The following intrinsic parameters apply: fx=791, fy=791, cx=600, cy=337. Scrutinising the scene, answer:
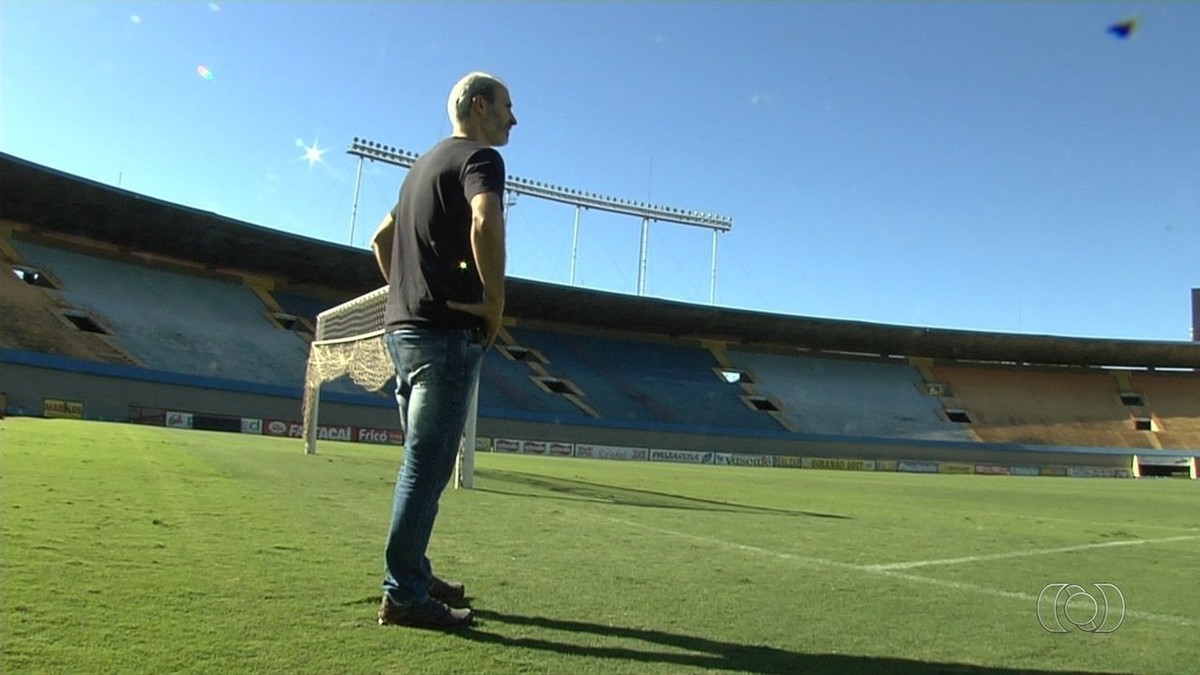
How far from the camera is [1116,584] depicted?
3977 mm

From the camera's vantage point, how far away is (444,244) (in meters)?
2.71

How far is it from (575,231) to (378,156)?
473 inches

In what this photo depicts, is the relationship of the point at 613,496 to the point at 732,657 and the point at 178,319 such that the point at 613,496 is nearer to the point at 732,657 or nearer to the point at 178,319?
the point at 732,657

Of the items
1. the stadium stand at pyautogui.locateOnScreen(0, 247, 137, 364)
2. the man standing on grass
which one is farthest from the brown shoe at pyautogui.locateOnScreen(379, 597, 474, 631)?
the stadium stand at pyautogui.locateOnScreen(0, 247, 137, 364)

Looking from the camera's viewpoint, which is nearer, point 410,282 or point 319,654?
point 319,654

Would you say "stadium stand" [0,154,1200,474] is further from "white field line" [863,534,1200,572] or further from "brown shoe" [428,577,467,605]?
"white field line" [863,534,1200,572]

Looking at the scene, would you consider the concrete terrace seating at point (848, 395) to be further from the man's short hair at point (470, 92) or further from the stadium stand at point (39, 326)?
the man's short hair at point (470, 92)

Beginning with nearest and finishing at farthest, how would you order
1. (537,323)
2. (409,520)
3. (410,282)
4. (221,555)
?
1. (409,520)
2. (410,282)
3. (221,555)
4. (537,323)

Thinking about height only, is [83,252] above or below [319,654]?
above

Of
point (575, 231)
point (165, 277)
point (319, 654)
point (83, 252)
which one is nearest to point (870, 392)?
point (575, 231)

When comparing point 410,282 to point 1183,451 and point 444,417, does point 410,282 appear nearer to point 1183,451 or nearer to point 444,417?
point 444,417

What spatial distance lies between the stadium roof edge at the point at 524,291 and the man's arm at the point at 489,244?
27.5 meters

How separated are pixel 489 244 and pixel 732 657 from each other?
146 cm

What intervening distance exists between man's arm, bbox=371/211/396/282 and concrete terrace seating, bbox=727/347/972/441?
36544mm
